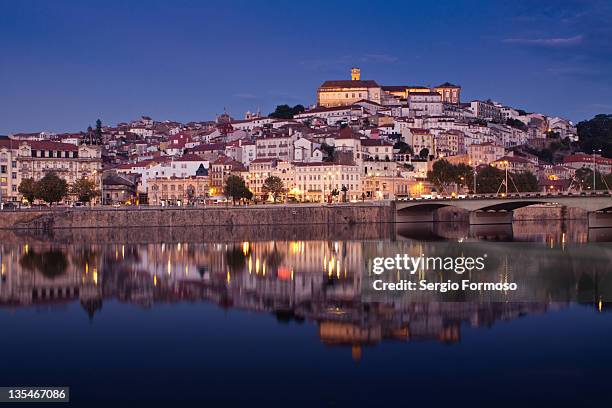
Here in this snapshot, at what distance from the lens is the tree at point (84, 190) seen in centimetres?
6675

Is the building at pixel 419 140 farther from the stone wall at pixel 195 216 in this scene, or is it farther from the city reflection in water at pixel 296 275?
the city reflection in water at pixel 296 275

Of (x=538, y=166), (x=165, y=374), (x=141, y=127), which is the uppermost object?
(x=141, y=127)

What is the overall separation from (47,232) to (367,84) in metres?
85.5

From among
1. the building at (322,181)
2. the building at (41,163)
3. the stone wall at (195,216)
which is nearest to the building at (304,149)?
the building at (322,181)

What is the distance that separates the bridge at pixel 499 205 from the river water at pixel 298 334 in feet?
72.9

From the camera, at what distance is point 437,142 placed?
111m

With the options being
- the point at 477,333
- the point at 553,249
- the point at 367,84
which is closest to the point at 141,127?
the point at 367,84

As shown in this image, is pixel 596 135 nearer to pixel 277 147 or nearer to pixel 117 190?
pixel 277 147

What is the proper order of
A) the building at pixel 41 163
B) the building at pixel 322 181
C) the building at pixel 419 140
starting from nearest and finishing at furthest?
the building at pixel 41 163
the building at pixel 322 181
the building at pixel 419 140

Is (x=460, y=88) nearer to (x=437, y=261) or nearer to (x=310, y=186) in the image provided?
(x=310, y=186)

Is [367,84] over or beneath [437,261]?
over

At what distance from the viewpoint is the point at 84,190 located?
66.8m

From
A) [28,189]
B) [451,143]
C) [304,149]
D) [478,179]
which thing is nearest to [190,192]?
[304,149]

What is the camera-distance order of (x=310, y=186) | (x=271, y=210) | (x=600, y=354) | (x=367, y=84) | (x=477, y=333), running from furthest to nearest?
1. (x=367, y=84)
2. (x=310, y=186)
3. (x=271, y=210)
4. (x=477, y=333)
5. (x=600, y=354)
